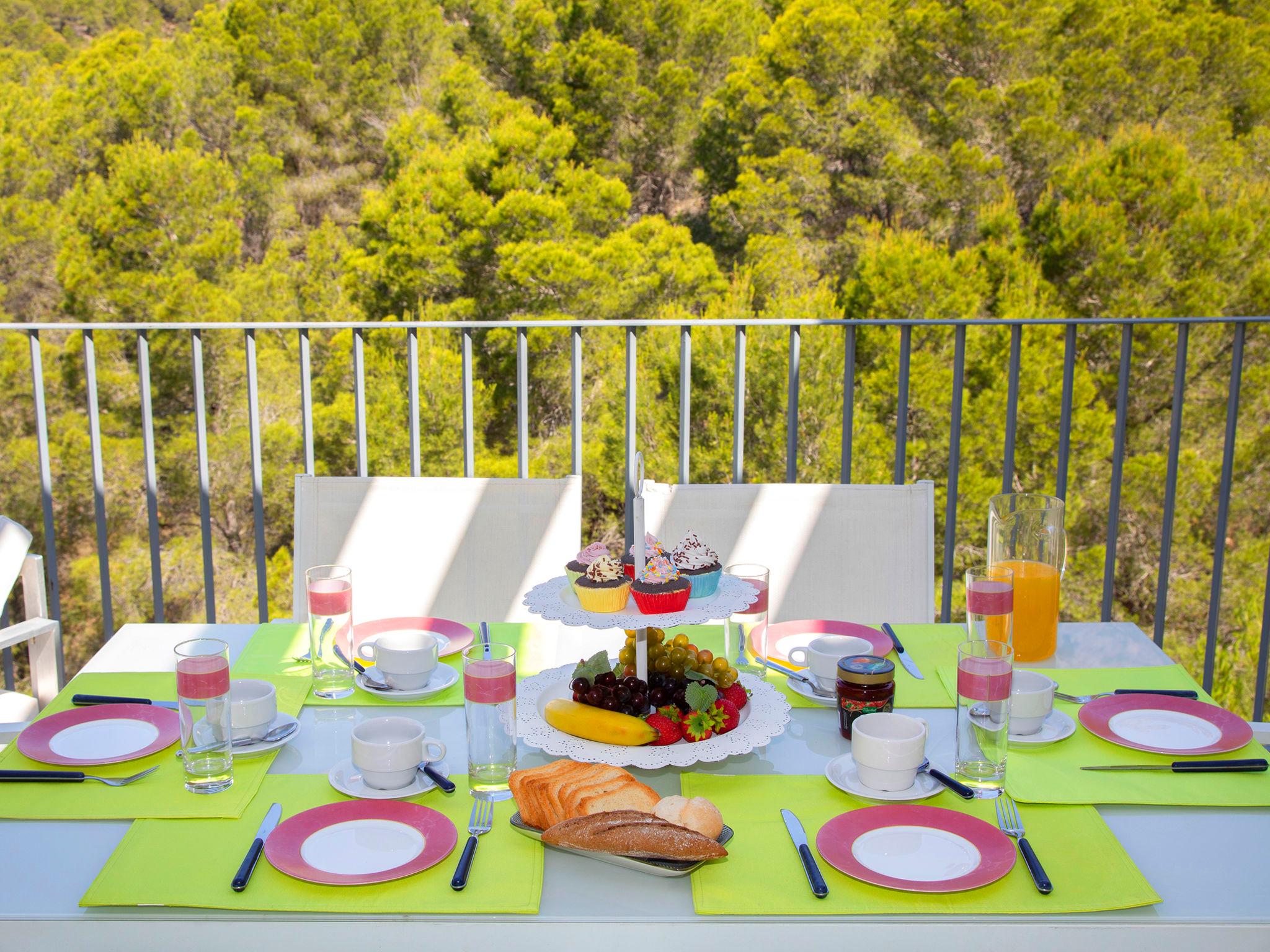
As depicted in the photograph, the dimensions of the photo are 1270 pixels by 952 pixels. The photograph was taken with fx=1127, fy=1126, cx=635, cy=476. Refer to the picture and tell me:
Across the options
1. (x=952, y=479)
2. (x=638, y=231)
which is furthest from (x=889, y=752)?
(x=638, y=231)

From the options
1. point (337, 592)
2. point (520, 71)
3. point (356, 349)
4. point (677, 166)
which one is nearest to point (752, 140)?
point (677, 166)

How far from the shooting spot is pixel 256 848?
2.88 feet

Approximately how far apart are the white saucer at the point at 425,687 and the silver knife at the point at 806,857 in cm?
47

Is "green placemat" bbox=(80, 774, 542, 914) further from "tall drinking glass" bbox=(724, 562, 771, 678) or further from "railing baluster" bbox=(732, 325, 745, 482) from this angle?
"railing baluster" bbox=(732, 325, 745, 482)

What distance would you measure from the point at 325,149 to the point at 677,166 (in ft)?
13.0

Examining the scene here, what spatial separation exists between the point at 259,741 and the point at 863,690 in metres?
0.60

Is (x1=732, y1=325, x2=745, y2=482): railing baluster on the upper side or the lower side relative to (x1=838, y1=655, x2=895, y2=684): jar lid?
upper

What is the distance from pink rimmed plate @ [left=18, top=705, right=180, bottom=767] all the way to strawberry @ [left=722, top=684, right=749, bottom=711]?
0.54m

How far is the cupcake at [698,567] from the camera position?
3.79 ft

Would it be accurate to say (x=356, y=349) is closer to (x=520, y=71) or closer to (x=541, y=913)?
(x=541, y=913)

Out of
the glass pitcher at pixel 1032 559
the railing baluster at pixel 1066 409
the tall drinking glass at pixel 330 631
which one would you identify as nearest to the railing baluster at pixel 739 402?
the railing baluster at pixel 1066 409

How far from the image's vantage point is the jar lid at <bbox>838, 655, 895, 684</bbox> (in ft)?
3.64

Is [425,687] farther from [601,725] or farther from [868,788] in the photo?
[868,788]

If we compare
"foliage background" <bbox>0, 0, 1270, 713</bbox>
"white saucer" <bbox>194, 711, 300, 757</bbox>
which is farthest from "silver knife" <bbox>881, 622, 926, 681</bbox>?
"foliage background" <bbox>0, 0, 1270, 713</bbox>
